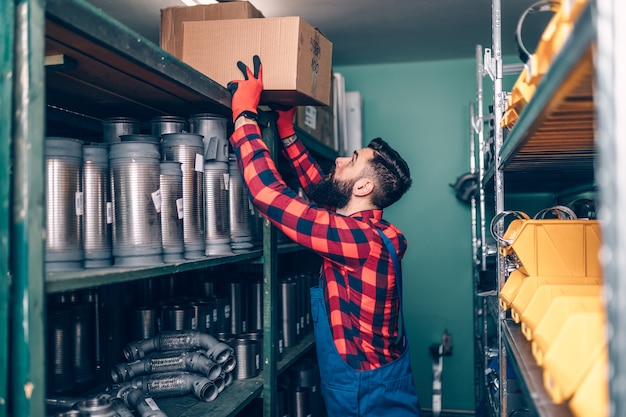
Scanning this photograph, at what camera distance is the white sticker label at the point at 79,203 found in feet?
4.40

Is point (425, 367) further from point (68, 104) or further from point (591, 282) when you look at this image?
point (68, 104)

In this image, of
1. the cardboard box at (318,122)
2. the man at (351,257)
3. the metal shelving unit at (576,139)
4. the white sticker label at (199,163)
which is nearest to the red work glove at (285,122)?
the man at (351,257)

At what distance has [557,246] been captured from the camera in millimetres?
1661

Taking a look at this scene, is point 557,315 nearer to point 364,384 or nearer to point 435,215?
point 364,384

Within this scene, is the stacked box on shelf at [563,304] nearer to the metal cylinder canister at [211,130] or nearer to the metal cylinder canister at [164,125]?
the metal cylinder canister at [211,130]

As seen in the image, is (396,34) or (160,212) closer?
(160,212)

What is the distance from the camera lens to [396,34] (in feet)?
12.3

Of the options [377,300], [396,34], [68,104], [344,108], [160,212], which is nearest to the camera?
[160,212]

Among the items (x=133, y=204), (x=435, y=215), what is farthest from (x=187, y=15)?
(x=435, y=215)

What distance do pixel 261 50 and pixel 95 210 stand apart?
0.95 metres

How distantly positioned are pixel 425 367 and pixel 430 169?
152 centimetres

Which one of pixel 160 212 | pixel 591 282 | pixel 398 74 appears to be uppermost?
pixel 398 74

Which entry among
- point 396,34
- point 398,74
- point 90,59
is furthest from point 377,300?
point 398,74

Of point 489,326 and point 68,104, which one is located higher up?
point 68,104
